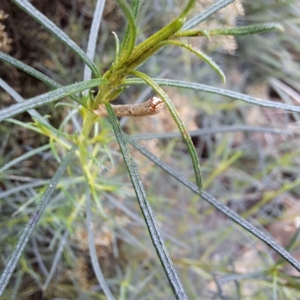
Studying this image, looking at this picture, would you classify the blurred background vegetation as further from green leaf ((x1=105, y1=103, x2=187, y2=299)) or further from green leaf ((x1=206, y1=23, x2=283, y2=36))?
green leaf ((x1=206, y1=23, x2=283, y2=36))

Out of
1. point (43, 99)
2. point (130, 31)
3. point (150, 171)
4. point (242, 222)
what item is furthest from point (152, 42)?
point (150, 171)

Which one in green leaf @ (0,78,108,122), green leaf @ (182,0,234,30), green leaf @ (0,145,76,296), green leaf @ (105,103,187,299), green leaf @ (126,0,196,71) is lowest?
green leaf @ (0,145,76,296)

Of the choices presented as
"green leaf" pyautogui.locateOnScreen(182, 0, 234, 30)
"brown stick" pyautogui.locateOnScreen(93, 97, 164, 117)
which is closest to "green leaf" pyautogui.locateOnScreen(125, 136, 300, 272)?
"brown stick" pyautogui.locateOnScreen(93, 97, 164, 117)

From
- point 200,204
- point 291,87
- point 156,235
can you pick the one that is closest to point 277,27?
point 156,235

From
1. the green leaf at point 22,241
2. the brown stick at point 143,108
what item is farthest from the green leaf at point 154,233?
the green leaf at point 22,241

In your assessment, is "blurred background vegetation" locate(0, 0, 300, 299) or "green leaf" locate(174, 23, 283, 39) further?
"blurred background vegetation" locate(0, 0, 300, 299)

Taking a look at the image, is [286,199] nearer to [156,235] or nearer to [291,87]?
[291,87]

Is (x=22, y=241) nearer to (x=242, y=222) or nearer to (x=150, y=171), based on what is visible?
(x=242, y=222)

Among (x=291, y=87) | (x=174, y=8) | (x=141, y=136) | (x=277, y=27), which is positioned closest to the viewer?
(x=277, y=27)
